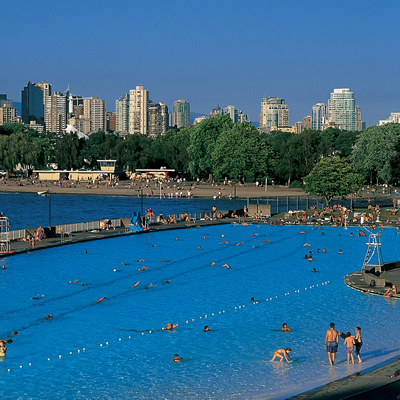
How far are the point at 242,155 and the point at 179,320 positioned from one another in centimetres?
8443

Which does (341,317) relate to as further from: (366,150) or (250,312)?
(366,150)

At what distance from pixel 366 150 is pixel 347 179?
33.4 m

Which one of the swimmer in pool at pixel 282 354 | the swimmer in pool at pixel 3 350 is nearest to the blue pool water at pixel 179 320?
the swimmer in pool at pixel 282 354

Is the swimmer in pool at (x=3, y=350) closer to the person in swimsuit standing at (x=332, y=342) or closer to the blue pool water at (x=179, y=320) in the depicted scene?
the blue pool water at (x=179, y=320)

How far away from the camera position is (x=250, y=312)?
30.3 metres

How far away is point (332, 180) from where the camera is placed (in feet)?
239

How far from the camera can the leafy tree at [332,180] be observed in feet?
238

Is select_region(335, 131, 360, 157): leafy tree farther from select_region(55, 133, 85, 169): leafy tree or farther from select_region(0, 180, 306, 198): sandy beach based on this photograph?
select_region(55, 133, 85, 169): leafy tree

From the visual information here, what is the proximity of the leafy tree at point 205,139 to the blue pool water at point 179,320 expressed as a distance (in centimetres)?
7557

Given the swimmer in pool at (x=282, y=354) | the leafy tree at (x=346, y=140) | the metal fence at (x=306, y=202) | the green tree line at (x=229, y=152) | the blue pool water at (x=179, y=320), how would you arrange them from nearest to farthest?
the blue pool water at (x=179, y=320)
the swimmer in pool at (x=282, y=354)
the metal fence at (x=306, y=202)
the green tree line at (x=229, y=152)
the leafy tree at (x=346, y=140)

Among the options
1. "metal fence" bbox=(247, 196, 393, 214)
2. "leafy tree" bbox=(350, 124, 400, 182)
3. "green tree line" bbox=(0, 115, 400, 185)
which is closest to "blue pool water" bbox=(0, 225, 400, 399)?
"metal fence" bbox=(247, 196, 393, 214)

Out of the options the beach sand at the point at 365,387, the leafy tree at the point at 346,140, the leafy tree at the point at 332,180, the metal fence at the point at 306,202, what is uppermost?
the leafy tree at the point at 346,140

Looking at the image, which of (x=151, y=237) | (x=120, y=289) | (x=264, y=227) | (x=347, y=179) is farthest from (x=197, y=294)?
(x=347, y=179)

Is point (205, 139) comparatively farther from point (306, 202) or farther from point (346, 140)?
point (346, 140)
